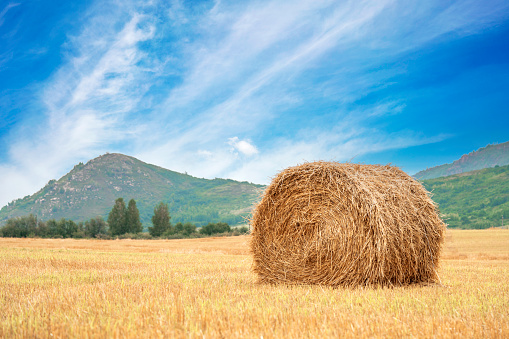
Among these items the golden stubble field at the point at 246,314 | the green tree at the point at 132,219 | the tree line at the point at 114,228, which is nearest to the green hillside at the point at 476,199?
the tree line at the point at 114,228

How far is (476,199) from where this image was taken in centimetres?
12512

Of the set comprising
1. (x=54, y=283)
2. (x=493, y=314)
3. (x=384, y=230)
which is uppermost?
(x=384, y=230)

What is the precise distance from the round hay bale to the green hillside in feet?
260

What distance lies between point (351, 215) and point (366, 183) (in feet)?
2.41

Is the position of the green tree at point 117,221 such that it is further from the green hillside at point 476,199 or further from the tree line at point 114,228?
the green hillside at point 476,199

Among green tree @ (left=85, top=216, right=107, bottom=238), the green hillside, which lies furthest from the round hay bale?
the green hillside

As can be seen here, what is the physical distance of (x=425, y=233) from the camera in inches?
294

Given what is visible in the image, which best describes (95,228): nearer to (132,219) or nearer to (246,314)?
(132,219)

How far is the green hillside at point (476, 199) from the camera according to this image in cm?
9419

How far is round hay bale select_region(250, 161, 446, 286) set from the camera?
671cm

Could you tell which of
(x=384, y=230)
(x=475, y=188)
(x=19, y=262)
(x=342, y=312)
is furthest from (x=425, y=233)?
(x=475, y=188)

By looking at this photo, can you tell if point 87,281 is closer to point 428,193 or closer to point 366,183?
point 366,183

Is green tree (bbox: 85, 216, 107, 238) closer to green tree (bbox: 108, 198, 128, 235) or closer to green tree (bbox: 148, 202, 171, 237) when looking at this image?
green tree (bbox: 108, 198, 128, 235)

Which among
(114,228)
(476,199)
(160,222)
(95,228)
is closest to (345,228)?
(160,222)
